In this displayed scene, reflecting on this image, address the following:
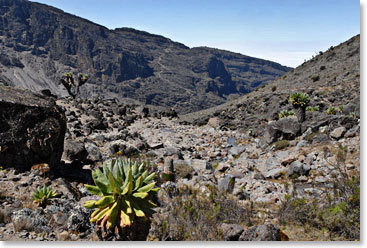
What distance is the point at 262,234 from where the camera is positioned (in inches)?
153

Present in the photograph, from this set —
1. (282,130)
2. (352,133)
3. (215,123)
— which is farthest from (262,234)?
(215,123)

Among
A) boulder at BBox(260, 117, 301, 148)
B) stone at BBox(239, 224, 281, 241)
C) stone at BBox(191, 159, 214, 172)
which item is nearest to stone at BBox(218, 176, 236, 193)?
stone at BBox(191, 159, 214, 172)

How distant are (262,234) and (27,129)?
551 cm

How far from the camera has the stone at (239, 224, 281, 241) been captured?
12.8ft

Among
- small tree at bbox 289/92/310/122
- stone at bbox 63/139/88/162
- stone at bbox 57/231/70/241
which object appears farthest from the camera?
small tree at bbox 289/92/310/122

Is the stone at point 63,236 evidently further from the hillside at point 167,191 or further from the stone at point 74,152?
the stone at point 74,152

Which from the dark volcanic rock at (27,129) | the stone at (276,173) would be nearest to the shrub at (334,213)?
the stone at (276,173)

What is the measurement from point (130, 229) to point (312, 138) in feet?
29.7

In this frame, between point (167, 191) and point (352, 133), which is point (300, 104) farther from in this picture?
point (167, 191)

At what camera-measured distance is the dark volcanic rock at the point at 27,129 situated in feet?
18.9

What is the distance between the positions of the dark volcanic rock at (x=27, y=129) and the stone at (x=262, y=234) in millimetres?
4926

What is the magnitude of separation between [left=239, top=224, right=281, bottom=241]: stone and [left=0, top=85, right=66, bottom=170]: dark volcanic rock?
4.93m

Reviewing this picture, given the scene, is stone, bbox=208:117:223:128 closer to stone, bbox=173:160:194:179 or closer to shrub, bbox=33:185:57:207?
stone, bbox=173:160:194:179

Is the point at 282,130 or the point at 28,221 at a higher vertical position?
the point at 282,130
